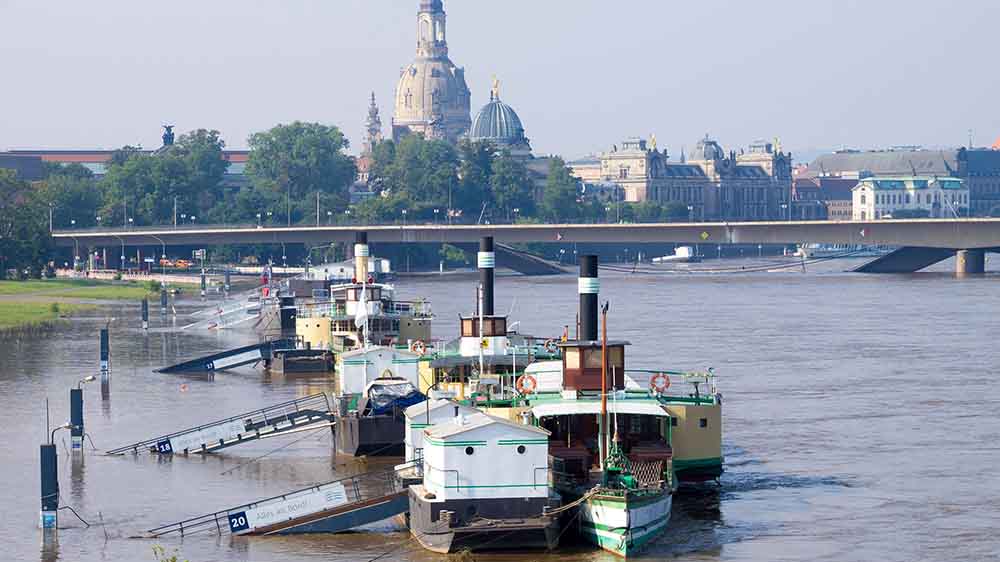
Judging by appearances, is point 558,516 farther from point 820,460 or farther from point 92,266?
point 92,266

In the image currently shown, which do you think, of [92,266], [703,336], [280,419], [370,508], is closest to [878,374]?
[703,336]

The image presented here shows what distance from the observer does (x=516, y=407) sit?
3997cm

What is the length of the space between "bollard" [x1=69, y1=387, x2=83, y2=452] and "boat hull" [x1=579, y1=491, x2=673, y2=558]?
54.8 feet

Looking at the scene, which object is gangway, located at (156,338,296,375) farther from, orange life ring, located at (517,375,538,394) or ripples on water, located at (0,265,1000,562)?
orange life ring, located at (517,375,538,394)

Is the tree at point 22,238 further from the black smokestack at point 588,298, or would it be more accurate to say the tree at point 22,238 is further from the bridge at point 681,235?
Answer: the black smokestack at point 588,298

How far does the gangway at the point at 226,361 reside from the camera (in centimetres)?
7006

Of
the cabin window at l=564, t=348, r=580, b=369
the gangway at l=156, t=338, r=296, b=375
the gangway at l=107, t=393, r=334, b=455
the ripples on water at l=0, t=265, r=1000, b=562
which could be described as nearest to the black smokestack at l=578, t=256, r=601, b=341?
the cabin window at l=564, t=348, r=580, b=369

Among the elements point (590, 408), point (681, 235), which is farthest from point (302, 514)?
point (681, 235)

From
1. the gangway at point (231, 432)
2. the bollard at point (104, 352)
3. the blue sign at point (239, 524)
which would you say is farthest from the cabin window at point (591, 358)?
the bollard at point (104, 352)

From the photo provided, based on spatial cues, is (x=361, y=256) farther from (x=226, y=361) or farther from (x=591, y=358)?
(x=591, y=358)

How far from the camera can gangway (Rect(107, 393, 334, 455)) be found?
47.3m

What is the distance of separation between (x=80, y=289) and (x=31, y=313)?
2874 cm

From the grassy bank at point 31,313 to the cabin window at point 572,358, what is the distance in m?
56.9

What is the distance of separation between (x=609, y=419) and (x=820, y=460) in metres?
10.4
